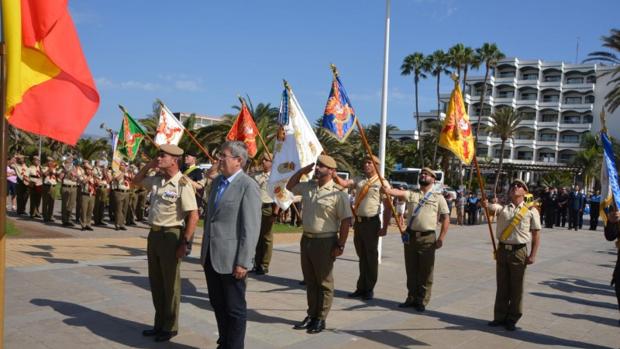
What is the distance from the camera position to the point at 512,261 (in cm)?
635

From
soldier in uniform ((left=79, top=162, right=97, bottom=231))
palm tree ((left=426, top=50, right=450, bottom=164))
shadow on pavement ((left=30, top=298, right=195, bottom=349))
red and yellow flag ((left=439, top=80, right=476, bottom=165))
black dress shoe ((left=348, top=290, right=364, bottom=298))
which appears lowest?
shadow on pavement ((left=30, top=298, right=195, bottom=349))

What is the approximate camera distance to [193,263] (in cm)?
956

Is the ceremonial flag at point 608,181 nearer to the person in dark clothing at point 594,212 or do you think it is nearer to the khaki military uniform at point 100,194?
the khaki military uniform at point 100,194

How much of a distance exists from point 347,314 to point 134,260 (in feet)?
15.1

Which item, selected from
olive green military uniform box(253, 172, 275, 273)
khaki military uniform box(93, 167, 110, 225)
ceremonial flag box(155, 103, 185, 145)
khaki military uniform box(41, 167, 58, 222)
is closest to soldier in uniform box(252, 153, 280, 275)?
olive green military uniform box(253, 172, 275, 273)

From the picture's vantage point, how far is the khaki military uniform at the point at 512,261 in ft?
20.8

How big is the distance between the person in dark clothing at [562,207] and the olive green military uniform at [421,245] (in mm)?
19369

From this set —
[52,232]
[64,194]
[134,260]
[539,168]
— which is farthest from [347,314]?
[539,168]

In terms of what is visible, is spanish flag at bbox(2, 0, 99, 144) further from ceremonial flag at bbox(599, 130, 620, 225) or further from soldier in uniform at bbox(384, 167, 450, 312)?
ceremonial flag at bbox(599, 130, 620, 225)

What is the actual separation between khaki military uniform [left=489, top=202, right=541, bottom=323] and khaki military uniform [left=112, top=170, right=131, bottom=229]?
433 inches

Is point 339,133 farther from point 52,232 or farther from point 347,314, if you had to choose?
point 52,232

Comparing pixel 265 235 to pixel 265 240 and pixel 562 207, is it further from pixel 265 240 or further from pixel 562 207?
pixel 562 207

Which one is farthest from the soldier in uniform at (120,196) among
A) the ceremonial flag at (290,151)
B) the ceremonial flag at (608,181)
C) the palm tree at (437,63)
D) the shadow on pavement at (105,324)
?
the palm tree at (437,63)

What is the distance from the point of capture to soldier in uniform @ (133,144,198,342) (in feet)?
17.2
